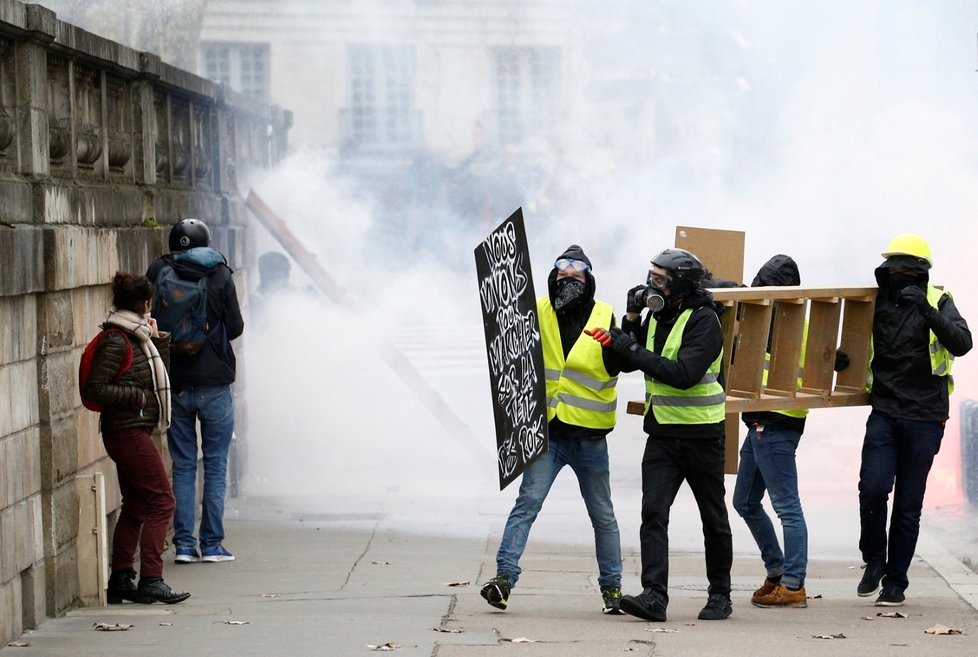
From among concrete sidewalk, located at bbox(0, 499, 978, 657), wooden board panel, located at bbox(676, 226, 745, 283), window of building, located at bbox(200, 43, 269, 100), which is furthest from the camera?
window of building, located at bbox(200, 43, 269, 100)

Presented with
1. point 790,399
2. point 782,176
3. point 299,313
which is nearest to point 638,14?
point 782,176

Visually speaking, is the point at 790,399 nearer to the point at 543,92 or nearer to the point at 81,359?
the point at 81,359

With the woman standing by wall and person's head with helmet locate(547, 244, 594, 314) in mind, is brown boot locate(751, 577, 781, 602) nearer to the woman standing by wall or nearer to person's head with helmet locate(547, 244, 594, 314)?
person's head with helmet locate(547, 244, 594, 314)

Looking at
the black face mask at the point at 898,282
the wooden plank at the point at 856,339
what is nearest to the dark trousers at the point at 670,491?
the wooden plank at the point at 856,339

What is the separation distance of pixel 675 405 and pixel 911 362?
4.25 feet

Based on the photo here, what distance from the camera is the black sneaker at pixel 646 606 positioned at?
6.47 metres

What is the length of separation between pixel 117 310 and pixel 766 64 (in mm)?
10662

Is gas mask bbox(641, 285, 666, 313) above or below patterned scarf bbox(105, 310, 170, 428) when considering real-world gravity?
above

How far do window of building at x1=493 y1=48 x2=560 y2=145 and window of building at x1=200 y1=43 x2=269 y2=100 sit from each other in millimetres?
2703

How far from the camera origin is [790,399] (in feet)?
23.1

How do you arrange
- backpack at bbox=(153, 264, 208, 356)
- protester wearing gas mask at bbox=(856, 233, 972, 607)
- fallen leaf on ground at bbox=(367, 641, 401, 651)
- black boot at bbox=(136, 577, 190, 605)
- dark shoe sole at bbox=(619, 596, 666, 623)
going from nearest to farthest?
fallen leaf on ground at bbox=(367, 641, 401, 651) < dark shoe sole at bbox=(619, 596, 666, 623) < black boot at bbox=(136, 577, 190, 605) < protester wearing gas mask at bbox=(856, 233, 972, 607) < backpack at bbox=(153, 264, 208, 356)

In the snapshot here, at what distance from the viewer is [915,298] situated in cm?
704

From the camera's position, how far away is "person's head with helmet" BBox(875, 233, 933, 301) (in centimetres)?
709

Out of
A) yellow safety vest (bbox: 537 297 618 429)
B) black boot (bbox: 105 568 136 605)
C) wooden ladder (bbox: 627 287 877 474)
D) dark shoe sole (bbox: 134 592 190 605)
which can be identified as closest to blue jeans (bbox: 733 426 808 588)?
wooden ladder (bbox: 627 287 877 474)
